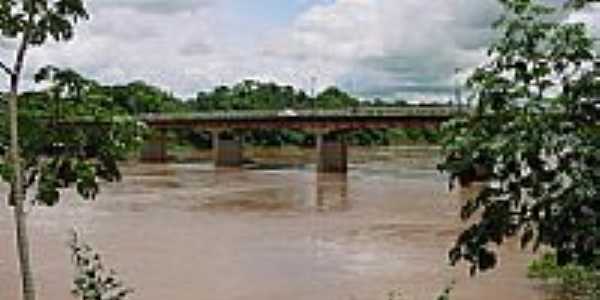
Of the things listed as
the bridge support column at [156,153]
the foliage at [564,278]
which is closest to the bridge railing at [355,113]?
the bridge support column at [156,153]

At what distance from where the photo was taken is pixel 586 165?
4871 millimetres

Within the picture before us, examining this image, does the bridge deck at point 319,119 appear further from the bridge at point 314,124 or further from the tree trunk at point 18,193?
the tree trunk at point 18,193

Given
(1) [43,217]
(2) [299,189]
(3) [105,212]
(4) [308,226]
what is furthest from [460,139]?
(2) [299,189]

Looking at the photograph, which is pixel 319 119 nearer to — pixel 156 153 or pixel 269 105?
pixel 156 153

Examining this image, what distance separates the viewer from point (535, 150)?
4.84 meters

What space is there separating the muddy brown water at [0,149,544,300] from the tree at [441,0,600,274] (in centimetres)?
1691

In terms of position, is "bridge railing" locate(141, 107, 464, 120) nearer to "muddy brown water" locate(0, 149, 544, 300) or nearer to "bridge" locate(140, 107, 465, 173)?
"bridge" locate(140, 107, 465, 173)

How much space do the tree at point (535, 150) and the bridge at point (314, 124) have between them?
67935mm

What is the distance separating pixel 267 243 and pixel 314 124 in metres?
54.8

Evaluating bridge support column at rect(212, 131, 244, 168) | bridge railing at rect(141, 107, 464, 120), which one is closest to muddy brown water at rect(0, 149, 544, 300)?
bridge railing at rect(141, 107, 464, 120)

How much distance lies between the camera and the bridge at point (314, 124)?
8069 cm

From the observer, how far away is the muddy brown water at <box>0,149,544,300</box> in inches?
906

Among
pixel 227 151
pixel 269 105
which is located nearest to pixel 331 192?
pixel 227 151

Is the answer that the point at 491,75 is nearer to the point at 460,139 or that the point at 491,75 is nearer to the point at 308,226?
the point at 460,139
